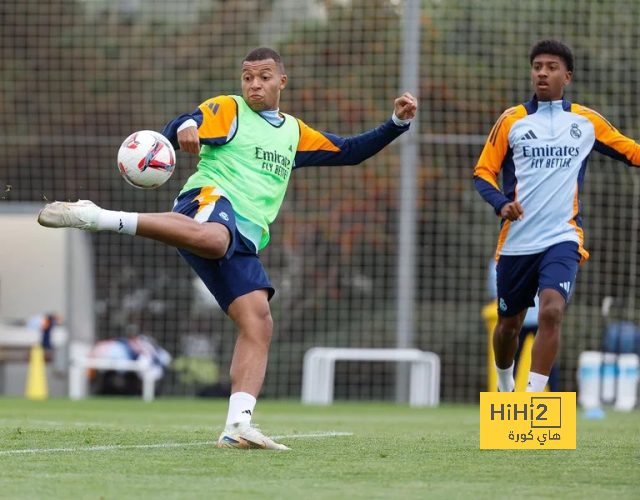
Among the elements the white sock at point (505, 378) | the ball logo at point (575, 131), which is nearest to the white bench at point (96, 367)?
the white sock at point (505, 378)

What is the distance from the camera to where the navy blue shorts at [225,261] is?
19.5 ft

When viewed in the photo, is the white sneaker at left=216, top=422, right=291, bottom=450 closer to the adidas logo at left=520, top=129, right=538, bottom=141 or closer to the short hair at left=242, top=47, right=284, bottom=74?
the short hair at left=242, top=47, right=284, bottom=74

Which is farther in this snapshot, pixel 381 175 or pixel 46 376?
pixel 381 175

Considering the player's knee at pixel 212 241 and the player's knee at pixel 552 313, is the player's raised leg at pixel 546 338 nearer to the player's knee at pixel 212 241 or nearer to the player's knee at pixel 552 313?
the player's knee at pixel 552 313

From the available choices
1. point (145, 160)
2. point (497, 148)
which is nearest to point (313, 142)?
point (145, 160)

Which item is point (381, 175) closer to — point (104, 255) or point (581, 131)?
point (104, 255)

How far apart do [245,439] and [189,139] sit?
140 centimetres

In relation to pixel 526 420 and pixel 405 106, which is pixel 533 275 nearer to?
pixel 405 106

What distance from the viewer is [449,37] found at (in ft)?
57.7

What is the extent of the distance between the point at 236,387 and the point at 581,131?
2.62m

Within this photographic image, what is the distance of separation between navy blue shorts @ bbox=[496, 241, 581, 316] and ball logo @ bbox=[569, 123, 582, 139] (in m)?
0.61

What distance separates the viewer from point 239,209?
20.0 ft

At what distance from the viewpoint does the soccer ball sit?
5.89 meters

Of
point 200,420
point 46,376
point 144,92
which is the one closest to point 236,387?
point 200,420
